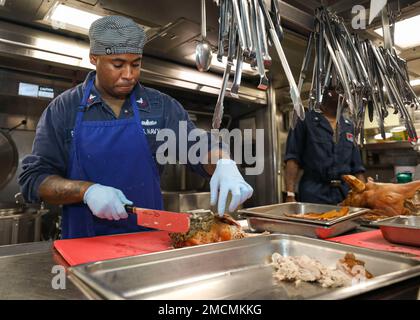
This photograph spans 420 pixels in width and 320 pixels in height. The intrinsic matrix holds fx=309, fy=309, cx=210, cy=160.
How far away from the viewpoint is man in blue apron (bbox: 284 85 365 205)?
8.33 feet

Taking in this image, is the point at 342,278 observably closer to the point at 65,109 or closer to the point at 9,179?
the point at 65,109

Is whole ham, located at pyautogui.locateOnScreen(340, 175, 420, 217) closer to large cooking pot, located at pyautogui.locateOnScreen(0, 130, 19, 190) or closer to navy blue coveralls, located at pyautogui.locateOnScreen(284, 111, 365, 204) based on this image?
navy blue coveralls, located at pyautogui.locateOnScreen(284, 111, 365, 204)

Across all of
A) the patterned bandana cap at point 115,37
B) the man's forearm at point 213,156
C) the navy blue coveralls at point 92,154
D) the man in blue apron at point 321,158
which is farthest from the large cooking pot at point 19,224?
the man in blue apron at point 321,158

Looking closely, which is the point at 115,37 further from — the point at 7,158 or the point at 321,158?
the point at 7,158

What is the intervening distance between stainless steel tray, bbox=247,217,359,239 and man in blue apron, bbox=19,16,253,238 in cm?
32

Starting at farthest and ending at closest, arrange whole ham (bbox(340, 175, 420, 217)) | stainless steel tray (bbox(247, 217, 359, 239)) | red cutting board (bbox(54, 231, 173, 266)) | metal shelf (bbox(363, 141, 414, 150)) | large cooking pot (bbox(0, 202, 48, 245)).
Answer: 1. metal shelf (bbox(363, 141, 414, 150))
2. large cooking pot (bbox(0, 202, 48, 245))
3. whole ham (bbox(340, 175, 420, 217))
4. stainless steel tray (bbox(247, 217, 359, 239))
5. red cutting board (bbox(54, 231, 173, 266))

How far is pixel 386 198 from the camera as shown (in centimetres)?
171

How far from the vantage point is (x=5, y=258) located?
3.30 feet

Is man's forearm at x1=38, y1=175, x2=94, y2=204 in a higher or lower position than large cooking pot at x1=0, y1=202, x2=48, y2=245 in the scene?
higher

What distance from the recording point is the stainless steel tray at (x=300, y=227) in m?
1.28

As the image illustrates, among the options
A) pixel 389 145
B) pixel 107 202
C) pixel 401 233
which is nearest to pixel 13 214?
pixel 107 202

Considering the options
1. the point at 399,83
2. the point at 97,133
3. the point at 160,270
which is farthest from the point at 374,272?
the point at 399,83

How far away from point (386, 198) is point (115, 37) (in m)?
1.65

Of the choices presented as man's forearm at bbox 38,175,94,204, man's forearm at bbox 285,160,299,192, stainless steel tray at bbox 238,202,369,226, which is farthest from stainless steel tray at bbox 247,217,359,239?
man's forearm at bbox 285,160,299,192
